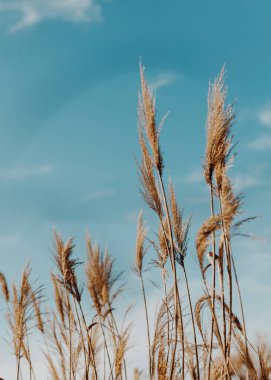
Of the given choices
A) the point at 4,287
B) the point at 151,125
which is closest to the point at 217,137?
the point at 151,125

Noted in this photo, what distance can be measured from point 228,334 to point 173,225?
894 mm

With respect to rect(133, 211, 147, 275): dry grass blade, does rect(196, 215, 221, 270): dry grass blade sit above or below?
below

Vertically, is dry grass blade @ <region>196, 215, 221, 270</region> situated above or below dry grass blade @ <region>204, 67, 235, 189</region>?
below

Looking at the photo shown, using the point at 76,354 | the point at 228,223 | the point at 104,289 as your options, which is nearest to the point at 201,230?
the point at 228,223

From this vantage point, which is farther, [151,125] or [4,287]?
[4,287]

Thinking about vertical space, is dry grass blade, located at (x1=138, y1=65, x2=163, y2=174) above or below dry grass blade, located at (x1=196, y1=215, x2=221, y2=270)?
above

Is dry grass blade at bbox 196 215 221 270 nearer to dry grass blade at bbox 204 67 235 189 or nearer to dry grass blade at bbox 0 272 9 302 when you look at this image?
dry grass blade at bbox 204 67 235 189

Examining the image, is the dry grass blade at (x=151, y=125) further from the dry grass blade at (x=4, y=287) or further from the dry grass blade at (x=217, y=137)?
the dry grass blade at (x=4, y=287)

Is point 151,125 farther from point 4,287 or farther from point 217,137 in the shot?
point 4,287

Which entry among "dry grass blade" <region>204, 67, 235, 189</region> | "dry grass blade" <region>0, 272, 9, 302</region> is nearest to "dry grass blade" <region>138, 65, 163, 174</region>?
"dry grass blade" <region>204, 67, 235, 189</region>

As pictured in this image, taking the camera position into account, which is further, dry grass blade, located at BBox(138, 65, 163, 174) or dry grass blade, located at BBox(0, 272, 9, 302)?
dry grass blade, located at BBox(0, 272, 9, 302)

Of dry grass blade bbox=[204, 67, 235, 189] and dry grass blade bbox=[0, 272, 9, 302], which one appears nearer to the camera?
dry grass blade bbox=[204, 67, 235, 189]

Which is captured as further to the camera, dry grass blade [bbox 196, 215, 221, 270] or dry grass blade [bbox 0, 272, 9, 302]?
dry grass blade [bbox 0, 272, 9, 302]

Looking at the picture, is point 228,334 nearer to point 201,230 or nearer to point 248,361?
point 248,361
